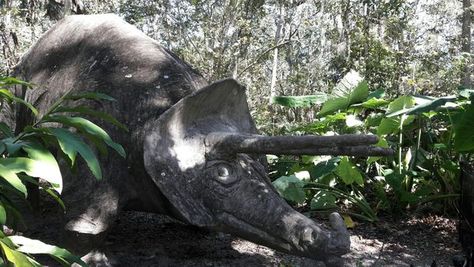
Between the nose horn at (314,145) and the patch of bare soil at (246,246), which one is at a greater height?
the nose horn at (314,145)

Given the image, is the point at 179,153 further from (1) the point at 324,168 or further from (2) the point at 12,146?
(1) the point at 324,168

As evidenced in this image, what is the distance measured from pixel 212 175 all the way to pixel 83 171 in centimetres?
90

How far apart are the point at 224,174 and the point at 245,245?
1.42 meters

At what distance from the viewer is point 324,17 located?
16.5 meters

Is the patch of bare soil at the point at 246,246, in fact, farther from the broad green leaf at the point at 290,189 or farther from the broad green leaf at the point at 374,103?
the broad green leaf at the point at 374,103

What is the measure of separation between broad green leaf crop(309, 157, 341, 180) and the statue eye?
217cm

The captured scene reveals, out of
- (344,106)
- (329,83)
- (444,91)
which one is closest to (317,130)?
Answer: (344,106)

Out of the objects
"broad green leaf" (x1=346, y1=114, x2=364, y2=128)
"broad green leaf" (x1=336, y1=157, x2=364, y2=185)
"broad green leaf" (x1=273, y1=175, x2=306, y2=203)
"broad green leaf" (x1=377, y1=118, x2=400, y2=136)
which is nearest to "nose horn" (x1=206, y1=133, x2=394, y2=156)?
"broad green leaf" (x1=273, y1=175, x2=306, y2=203)

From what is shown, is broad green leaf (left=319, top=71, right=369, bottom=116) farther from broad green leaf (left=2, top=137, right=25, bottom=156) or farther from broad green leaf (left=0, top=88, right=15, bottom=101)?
broad green leaf (left=2, top=137, right=25, bottom=156)

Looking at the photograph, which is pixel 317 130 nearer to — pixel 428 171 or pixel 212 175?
pixel 428 171

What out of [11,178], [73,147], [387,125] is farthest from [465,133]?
[11,178]

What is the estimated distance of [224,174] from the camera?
3160 millimetres

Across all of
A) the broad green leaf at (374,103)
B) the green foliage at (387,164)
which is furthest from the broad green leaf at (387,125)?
the broad green leaf at (374,103)

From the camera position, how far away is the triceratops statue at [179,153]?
281cm
